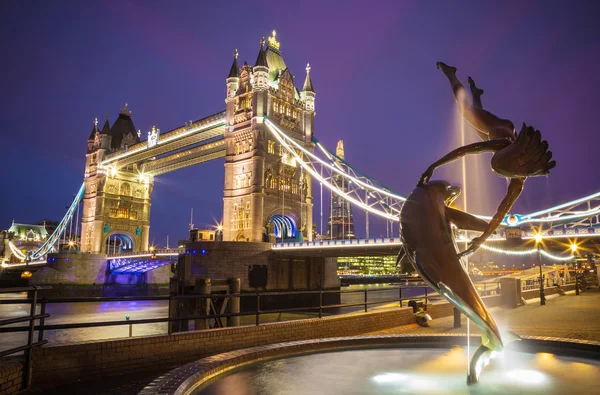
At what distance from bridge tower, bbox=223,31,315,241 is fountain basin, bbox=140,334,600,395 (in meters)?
40.7

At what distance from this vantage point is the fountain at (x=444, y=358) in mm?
5457

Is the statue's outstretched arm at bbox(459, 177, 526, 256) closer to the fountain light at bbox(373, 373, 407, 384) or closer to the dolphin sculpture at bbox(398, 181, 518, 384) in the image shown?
the dolphin sculpture at bbox(398, 181, 518, 384)

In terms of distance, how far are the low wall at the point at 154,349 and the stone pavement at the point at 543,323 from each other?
200cm

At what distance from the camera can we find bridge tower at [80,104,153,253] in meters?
75.9

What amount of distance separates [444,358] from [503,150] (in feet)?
11.4

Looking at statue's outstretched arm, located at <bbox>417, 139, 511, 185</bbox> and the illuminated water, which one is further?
statue's outstretched arm, located at <bbox>417, 139, 511, 185</bbox>

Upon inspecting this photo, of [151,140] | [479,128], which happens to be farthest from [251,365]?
[151,140]

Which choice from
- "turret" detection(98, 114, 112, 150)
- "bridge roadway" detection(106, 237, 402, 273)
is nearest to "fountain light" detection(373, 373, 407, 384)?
"bridge roadway" detection(106, 237, 402, 273)

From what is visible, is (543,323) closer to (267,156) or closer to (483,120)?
(483,120)

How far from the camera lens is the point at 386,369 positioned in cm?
653

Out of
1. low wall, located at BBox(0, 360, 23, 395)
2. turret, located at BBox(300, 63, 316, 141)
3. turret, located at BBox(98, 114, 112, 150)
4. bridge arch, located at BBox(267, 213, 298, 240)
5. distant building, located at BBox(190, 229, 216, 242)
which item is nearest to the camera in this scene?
low wall, located at BBox(0, 360, 23, 395)

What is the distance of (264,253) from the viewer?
39750 mm

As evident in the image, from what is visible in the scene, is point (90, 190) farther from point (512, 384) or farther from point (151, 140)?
point (512, 384)

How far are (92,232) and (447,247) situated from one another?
79316 mm
